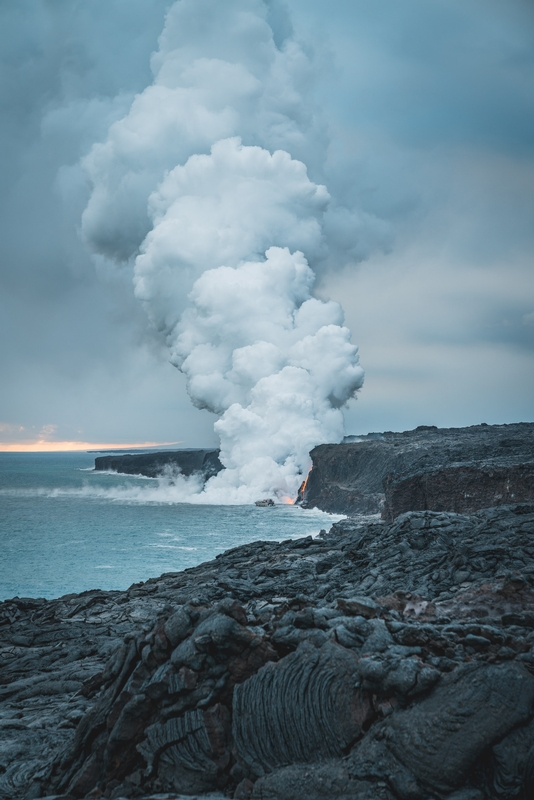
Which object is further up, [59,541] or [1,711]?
[1,711]

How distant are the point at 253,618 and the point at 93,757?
258cm

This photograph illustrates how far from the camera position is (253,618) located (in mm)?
8062

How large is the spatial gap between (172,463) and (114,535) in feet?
356

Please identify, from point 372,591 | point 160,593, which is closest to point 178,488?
point 160,593

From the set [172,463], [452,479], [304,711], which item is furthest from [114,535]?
[172,463]

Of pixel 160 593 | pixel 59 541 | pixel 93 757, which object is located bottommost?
pixel 59 541

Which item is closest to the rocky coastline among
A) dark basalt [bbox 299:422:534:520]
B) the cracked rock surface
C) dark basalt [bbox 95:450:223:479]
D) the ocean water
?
the cracked rock surface

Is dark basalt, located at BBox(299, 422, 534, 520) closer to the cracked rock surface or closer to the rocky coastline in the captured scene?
the rocky coastline

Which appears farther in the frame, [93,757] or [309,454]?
[309,454]

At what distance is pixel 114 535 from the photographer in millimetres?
55062

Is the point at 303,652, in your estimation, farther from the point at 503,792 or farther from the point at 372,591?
the point at 372,591

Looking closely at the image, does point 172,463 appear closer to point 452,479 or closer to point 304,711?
point 452,479

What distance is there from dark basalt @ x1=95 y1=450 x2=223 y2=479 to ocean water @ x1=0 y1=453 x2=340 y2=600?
3932 cm

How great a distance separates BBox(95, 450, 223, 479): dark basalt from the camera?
134875 millimetres
